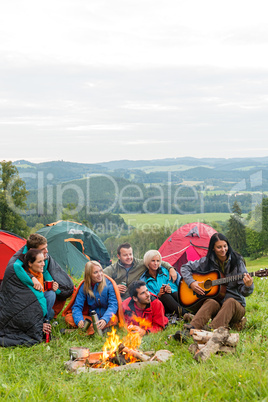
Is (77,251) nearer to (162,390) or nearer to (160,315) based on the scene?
(160,315)

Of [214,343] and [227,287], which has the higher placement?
[227,287]

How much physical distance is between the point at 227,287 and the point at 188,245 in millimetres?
4619

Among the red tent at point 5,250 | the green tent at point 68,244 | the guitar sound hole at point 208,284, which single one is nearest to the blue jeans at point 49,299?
the guitar sound hole at point 208,284

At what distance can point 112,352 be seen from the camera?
403 cm

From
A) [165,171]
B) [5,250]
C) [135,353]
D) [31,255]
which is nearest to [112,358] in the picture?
[135,353]

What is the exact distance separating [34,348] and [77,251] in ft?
19.1

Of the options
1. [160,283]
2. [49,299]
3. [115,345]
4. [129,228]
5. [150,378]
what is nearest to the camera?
[150,378]

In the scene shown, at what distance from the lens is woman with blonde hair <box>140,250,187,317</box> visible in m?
5.61

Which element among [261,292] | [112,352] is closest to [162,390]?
[112,352]

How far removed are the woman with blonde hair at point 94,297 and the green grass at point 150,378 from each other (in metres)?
→ 0.73

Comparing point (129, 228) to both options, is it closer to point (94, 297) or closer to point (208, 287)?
point (94, 297)

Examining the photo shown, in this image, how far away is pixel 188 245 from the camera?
970cm

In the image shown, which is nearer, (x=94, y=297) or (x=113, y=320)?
(x=113, y=320)

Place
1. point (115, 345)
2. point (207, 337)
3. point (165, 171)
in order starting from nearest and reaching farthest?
point (207, 337)
point (115, 345)
point (165, 171)
